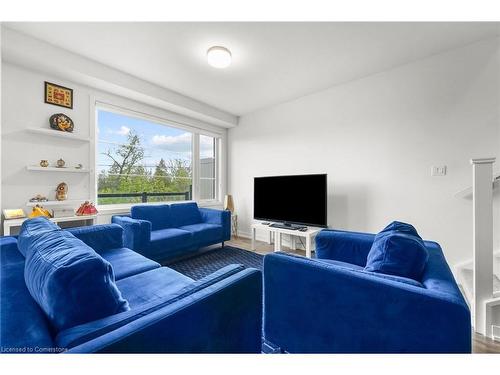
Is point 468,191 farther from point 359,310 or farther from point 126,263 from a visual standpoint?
point 126,263

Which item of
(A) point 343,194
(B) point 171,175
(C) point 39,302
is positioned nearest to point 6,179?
(B) point 171,175

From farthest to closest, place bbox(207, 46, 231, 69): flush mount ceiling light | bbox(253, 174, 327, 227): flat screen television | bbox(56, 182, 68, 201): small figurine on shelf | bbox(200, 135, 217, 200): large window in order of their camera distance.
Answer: bbox(200, 135, 217, 200): large window < bbox(253, 174, 327, 227): flat screen television < bbox(56, 182, 68, 201): small figurine on shelf < bbox(207, 46, 231, 69): flush mount ceiling light

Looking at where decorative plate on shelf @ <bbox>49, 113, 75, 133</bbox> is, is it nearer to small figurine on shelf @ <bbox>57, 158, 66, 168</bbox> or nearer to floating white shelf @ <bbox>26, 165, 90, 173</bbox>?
small figurine on shelf @ <bbox>57, 158, 66, 168</bbox>

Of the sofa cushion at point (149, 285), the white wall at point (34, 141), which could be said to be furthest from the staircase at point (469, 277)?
the white wall at point (34, 141)

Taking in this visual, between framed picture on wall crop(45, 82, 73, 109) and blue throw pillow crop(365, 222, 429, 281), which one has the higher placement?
framed picture on wall crop(45, 82, 73, 109)

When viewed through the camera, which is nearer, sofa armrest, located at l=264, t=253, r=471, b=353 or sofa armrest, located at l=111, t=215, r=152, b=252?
sofa armrest, located at l=264, t=253, r=471, b=353

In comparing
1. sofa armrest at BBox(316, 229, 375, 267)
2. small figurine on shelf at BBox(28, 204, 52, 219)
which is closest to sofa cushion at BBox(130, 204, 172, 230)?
small figurine on shelf at BBox(28, 204, 52, 219)

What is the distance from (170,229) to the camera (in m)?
3.26

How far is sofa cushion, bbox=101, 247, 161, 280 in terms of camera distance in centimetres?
165

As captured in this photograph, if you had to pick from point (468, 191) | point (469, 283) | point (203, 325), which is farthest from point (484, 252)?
point (203, 325)

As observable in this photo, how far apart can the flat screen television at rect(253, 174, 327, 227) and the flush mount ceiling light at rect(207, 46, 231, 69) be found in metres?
1.76
